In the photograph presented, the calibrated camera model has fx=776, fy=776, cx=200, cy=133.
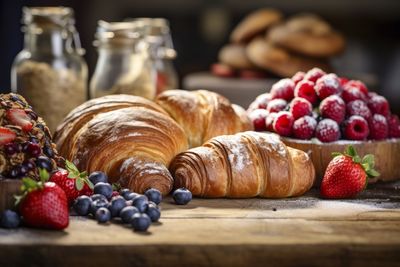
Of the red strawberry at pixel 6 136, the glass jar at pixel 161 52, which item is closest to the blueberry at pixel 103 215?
the red strawberry at pixel 6 136

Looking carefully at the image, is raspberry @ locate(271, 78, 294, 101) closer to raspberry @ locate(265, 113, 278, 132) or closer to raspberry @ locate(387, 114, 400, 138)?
raspberry @ locate(265, 113, 278, 132)

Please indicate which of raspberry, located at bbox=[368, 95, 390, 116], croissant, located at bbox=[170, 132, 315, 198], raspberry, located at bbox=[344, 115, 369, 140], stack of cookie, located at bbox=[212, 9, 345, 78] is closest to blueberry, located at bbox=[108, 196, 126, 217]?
croissant, located at bbox=[170, 132, 315, 198]

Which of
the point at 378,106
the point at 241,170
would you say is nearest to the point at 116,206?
the point at 241,170

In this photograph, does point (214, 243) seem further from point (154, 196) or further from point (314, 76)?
point (314, 76)

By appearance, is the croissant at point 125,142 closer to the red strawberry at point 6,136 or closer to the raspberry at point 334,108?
the red strawberry at point 6,136

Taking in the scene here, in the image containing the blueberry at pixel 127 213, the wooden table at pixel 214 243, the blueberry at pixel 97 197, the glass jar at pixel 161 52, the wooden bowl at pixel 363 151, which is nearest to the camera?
the wooden table at pixel 214 243
